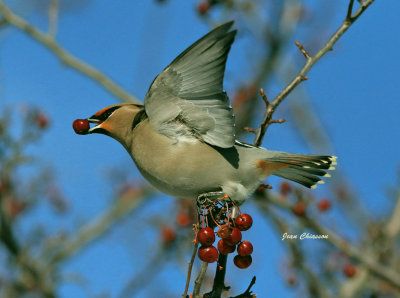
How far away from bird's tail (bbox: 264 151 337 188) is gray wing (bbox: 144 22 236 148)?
435 mm

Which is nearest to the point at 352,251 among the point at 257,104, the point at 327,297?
the point at 327,297

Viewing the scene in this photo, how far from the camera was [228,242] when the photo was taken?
2939mm

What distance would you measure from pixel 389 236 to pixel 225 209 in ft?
9.64

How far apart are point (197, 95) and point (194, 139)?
0.37 meters

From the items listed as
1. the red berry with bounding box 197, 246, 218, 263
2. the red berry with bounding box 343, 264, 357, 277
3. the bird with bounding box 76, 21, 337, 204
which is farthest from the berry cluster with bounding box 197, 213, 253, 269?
the red berry with bounding box 343, 264, 357, 277

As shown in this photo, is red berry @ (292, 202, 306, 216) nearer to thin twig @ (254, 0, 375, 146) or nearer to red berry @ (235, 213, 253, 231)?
thin twig @ (254, 0, 375, 146)

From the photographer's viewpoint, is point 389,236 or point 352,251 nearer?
point 352,251

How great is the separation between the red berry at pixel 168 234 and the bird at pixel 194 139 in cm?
247

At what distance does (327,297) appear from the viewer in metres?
4.95

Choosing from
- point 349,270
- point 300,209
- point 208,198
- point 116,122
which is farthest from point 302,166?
point 349,270

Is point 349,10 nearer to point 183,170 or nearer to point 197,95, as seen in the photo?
point 197,95

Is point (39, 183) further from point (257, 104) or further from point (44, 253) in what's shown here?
point (257, 104)

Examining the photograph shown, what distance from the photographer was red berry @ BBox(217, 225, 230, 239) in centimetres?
294

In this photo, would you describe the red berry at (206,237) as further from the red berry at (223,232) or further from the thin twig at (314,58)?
the thin twig at (314,58)
